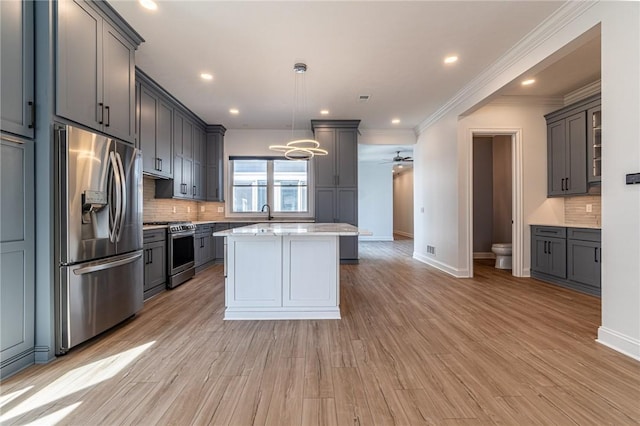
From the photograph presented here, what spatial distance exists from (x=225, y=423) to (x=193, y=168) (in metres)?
4.73

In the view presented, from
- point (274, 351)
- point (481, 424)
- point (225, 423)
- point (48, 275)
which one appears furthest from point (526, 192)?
point (48, 275)

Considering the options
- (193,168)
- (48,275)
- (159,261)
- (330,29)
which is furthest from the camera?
(193,168)

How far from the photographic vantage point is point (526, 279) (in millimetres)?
4484

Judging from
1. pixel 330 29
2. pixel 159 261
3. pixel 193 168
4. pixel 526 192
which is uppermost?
pixel 330 29

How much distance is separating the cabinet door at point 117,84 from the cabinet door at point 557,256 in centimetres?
566

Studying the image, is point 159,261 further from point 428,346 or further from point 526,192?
point 526,192

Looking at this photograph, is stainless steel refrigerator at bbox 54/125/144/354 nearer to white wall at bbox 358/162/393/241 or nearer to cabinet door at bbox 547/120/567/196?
cabinet door at bbox 547/120/567/196

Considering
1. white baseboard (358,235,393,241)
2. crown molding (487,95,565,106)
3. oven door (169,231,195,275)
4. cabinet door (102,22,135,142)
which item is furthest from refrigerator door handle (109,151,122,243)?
white baseboard (358,235,393,241)

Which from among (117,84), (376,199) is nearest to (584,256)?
(117,84)

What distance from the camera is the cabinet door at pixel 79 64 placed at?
212 cm

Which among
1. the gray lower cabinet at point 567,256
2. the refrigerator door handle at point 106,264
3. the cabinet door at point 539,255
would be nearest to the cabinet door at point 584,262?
the gray lower cabinet at point 567,256

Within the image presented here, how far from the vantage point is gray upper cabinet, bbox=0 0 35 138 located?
6.01 ft

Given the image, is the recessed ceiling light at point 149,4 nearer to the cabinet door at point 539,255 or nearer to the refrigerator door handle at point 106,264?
the refrigerator door handle at point 106,264

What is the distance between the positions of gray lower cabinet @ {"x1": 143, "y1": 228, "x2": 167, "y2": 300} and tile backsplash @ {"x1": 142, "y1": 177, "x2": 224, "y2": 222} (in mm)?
811
